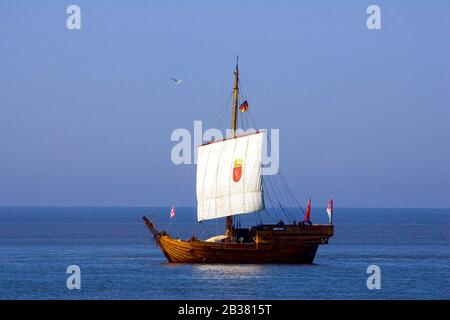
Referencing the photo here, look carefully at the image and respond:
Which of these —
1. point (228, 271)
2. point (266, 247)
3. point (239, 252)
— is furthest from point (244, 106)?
point (228, 271)

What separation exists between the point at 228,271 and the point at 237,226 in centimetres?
683

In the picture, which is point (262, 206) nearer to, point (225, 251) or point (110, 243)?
point (225, 251)

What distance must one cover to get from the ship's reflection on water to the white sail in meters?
→ 5.88

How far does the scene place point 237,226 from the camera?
75.8 m

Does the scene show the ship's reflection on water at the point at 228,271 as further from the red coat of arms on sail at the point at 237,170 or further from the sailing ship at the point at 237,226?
the red coat of arms on sail at the point at 237,170

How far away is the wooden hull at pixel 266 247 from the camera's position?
71.6m

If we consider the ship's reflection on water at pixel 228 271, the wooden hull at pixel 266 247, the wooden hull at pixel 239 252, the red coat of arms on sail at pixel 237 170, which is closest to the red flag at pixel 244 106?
the red coat of arms on sail at pixel 237 170

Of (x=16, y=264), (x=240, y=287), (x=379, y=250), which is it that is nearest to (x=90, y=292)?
(x=240, y=287)

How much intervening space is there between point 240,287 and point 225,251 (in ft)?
28.4

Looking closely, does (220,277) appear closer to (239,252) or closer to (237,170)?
(239,252)

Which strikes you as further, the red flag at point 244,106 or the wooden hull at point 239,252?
the red flag at point 244,106

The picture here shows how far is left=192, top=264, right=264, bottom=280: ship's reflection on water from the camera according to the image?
6762 centimetres

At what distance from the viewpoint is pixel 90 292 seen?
6241 cm
